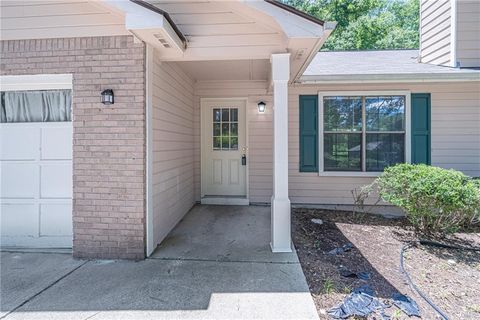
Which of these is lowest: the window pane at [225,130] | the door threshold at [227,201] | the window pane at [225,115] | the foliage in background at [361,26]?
the door threshold at [227,201]

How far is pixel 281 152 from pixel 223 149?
2676 millimetres

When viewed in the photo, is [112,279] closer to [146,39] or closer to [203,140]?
[146,39]

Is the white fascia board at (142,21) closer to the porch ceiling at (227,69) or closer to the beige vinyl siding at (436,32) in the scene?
the porch ceiling at (227,69)

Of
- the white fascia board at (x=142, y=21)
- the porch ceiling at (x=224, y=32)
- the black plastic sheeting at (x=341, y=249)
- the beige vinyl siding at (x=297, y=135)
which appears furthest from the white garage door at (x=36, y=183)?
the black plastic sheeting at (x=341, y=249)

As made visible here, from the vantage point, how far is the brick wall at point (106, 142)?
129 inches

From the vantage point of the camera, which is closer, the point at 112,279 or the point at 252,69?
the point at 112,279

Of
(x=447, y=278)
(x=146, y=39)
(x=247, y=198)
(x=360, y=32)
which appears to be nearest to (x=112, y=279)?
(x=146, y=39)

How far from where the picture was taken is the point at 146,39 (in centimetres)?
319

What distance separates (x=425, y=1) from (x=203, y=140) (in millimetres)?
6803

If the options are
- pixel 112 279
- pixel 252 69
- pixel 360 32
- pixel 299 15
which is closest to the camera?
pixel 112 279

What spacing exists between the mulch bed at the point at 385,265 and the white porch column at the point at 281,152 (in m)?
0.38

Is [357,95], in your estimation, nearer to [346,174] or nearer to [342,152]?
[342,152]

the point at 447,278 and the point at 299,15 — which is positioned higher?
the point at 299,15

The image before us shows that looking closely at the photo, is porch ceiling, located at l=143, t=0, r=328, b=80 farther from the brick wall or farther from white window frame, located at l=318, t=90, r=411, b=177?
white window frame, located at l=318, t=90, r=411, b=177
